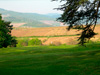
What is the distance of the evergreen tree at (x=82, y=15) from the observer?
18719 mm

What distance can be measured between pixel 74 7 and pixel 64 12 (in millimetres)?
1175

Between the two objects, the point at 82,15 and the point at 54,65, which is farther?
the point at 82,15

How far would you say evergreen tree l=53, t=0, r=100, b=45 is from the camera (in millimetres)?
18719

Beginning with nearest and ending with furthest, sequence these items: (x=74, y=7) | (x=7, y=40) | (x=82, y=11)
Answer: (x=74, y=7) < (x=82, y=11) < (x=7, y=40)

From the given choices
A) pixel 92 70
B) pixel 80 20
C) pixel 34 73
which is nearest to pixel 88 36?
pixel 80 20

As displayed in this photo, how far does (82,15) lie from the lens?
20281 mm

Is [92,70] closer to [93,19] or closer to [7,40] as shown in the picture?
[93,19]

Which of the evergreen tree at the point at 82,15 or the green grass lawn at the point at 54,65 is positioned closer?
the green grass lawn at the point at 54,65

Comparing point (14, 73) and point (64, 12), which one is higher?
point (64, 12)

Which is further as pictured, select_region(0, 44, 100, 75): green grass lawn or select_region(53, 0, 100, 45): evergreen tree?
select_region(53, 0, 100, 45): evergreen tree

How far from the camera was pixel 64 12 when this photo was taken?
1919cm

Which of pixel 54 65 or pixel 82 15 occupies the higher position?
pixel 82 15

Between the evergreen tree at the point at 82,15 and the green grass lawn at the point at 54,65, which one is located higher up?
the evergreen tree at the point at 82,15

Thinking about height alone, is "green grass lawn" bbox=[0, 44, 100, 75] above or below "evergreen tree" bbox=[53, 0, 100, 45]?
below
